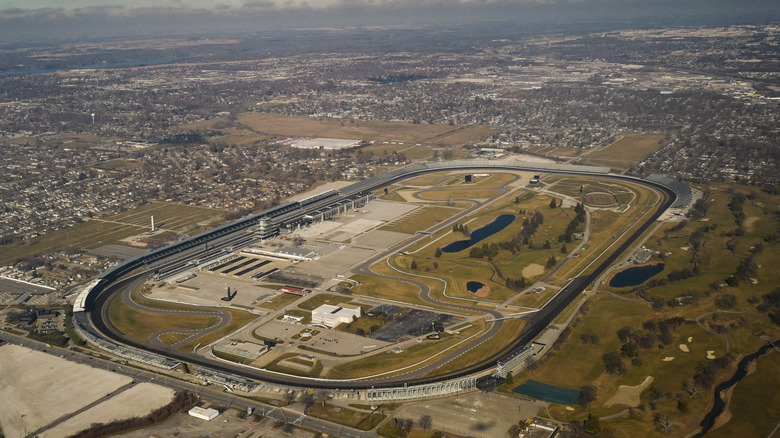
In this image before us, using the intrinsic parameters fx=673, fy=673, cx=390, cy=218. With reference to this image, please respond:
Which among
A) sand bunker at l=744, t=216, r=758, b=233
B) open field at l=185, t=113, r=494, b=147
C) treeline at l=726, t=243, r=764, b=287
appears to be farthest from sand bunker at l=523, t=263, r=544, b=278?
open field at l=185, t=113, r=494, b=147

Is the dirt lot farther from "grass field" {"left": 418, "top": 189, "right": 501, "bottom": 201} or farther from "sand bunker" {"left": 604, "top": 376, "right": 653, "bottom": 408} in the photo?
"grass field" {"left": 418, "top": 189, "right": 501, "bottom": 201}

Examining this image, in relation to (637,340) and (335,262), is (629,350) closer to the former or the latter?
(637,340)

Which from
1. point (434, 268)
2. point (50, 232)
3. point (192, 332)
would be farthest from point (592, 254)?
point (50, 232)

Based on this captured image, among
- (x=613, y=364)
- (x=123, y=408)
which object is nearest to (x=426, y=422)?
(x=613, y=364)

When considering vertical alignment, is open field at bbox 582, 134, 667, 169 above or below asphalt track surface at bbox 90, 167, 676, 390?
above

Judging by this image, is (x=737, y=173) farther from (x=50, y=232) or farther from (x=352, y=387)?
(x=50, y=232)

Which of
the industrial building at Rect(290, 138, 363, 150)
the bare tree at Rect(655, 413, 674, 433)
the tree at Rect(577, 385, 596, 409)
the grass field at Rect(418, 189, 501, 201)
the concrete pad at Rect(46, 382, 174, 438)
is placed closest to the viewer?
the bare tree at Rect(655, 413, 674, 433)
